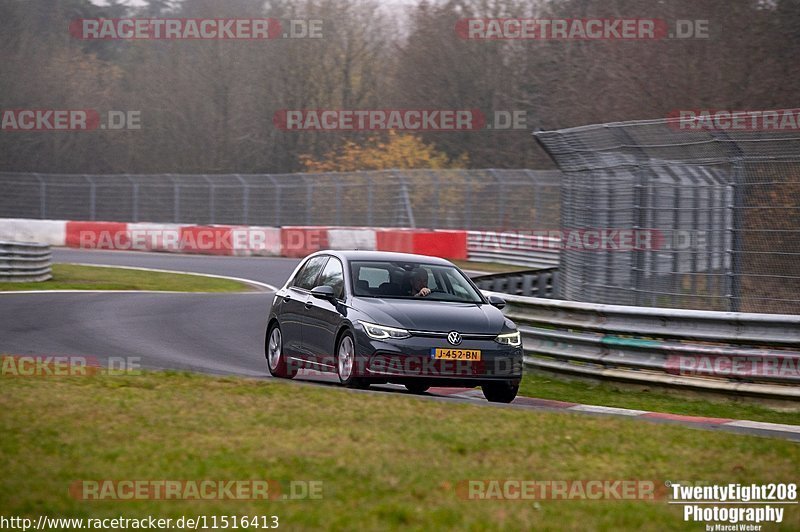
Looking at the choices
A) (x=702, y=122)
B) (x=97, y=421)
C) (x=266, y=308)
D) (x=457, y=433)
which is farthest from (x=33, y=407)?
(x=266, y=308)

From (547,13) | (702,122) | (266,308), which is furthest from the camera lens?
(547,13)

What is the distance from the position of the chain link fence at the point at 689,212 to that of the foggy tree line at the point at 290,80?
21000mm

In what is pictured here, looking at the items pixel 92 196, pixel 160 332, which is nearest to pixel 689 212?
pixel 160 332

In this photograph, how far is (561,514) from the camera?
613 cm

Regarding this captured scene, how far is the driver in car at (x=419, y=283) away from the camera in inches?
473

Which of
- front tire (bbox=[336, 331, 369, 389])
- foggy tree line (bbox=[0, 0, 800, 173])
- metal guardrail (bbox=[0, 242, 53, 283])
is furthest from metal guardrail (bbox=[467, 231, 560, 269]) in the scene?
front tire (bbox=[336, 331, 369, 389])

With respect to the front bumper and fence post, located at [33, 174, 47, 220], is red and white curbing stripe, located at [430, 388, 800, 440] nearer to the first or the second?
the front bumper

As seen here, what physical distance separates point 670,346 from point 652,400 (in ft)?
2.06

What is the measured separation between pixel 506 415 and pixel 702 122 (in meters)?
5.26

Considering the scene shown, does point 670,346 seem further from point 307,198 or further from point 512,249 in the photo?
point 307,198

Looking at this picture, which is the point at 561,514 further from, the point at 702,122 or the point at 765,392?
the point at 702,122

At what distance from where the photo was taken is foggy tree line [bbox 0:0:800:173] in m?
47.2

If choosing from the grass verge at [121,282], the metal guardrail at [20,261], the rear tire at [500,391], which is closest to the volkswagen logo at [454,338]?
the rear tire at [500,391]

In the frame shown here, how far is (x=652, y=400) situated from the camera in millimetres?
12102
